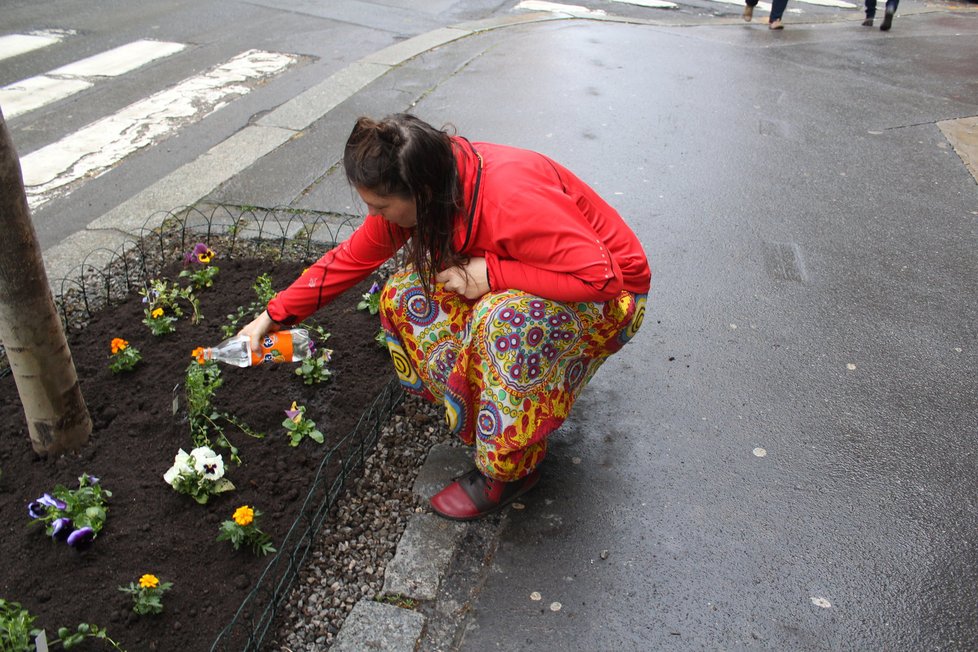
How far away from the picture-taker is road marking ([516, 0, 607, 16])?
10703mm

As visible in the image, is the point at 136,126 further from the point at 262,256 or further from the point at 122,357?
the point at 122,357

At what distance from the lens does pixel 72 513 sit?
97.0 inches

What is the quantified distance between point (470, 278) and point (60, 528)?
4.77 ft

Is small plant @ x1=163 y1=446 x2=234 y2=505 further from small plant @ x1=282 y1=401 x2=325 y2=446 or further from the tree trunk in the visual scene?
the tree trunk

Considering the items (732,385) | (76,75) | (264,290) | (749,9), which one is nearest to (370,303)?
(264,290)

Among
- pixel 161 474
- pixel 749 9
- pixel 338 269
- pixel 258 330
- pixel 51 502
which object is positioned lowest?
pixel 161 474

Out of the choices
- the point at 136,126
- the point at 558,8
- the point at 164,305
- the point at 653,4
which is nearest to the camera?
Result: the point at 164,305

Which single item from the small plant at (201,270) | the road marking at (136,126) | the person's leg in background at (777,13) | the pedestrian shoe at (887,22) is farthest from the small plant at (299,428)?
the pedestrian shoe at (887,22)

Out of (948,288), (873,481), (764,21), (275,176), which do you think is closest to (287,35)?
(275,176)

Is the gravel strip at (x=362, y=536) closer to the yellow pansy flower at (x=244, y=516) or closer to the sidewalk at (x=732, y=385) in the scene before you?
the sidewalk at (x=732, y=385)

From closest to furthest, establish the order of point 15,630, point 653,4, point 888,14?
point 15,630, point 888,14, point 653,4

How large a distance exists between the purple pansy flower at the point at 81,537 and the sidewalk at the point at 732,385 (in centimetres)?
83

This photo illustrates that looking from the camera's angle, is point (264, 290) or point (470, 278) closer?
point (470, 278)

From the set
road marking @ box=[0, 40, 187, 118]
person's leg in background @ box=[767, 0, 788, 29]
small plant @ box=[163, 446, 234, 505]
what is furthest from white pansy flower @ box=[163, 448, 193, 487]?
person's leg in background @ box=[767, 0, 788, 29]
